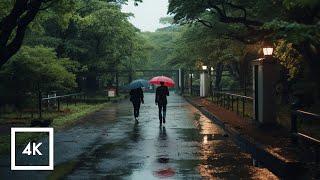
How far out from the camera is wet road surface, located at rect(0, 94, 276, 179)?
404 inches

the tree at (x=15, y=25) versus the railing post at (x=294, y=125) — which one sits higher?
the tree at (x=15, y=25)

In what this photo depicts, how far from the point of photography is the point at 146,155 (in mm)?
13062

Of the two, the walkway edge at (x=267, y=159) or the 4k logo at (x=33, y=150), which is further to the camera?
the 4k logo at (x=33, y=150)

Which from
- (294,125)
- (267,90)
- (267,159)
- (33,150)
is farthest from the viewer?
(267,90)

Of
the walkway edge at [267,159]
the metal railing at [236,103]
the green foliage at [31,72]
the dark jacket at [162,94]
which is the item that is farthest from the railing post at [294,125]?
the green foliage at [31,72]

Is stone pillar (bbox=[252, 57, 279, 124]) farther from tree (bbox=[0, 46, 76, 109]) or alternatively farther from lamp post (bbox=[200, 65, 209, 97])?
lamp post (bbox=[200, 65, 209, 97])

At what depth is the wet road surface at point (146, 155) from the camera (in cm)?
1025

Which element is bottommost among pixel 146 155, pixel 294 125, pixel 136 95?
pixel 146 155

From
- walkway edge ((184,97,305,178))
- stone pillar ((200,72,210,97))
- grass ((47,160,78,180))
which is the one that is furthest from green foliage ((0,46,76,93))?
stone pillar ((200,72,210,97))

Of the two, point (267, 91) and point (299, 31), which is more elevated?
point (299, 31)

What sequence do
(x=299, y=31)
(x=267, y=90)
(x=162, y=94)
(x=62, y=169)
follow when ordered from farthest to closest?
(x=162, y=94)
(x=267, y=90)
(x=62, y=169)
(x=299, y=31)

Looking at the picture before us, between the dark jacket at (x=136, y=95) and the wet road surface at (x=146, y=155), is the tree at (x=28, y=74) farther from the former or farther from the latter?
the wet road surface at (x=146, y=155)

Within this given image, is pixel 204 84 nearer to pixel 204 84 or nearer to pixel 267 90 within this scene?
pixel 204 84

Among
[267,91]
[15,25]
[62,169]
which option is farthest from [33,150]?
[267,91]
